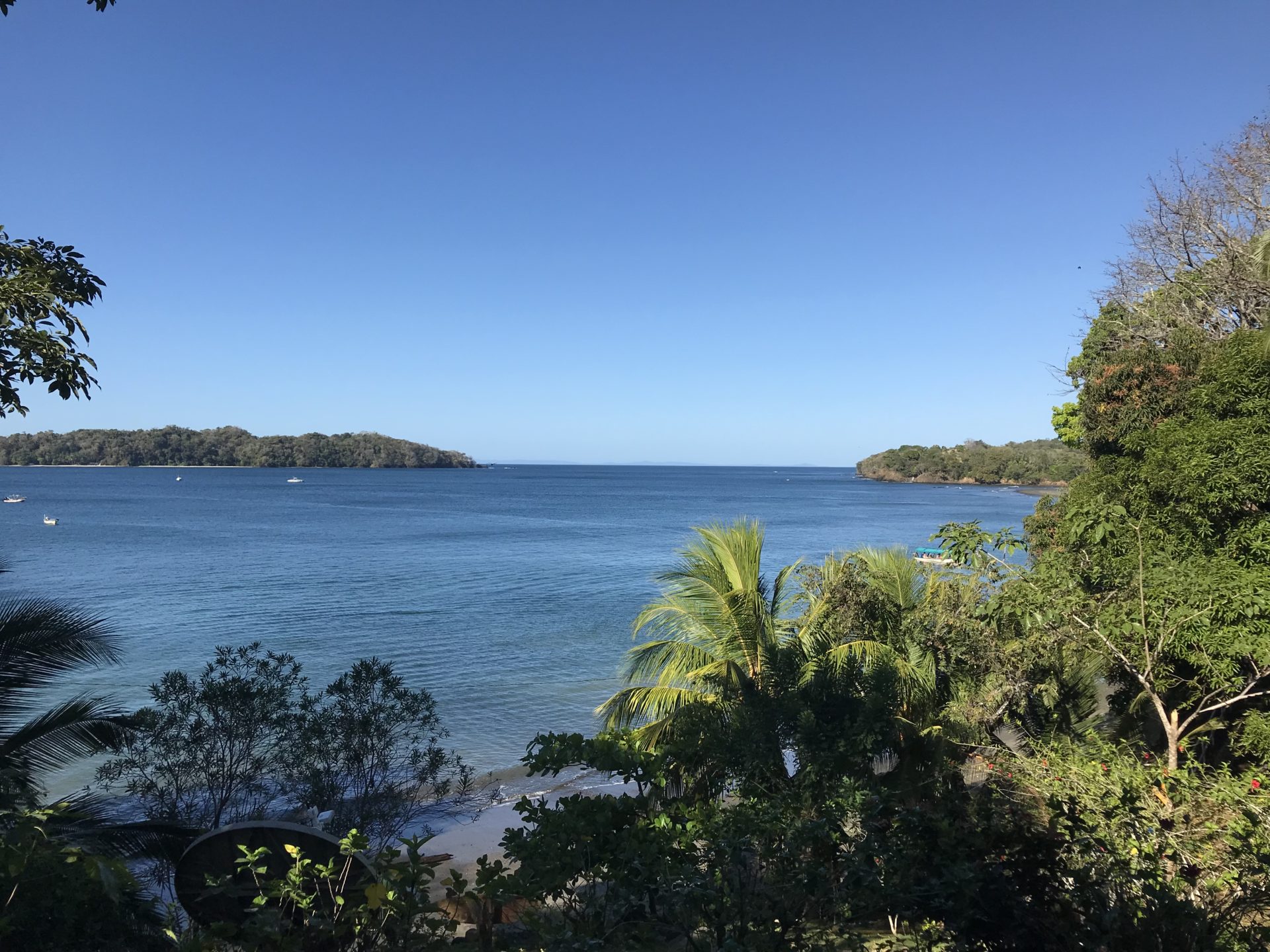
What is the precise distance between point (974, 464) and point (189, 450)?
529 ft

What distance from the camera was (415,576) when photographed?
3703 cm

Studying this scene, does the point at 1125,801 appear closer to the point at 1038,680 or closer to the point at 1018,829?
the point at 1018,829

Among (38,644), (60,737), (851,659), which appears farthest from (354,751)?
(851,659)

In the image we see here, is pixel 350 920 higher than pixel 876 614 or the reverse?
the reverse

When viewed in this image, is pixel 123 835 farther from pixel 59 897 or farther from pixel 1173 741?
pixel 1173 741

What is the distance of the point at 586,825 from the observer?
4.46 metres

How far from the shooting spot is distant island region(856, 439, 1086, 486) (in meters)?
138

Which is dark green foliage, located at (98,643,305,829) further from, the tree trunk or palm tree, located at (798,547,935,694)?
the tree trunk

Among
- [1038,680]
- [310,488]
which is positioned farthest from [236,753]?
[310,488]

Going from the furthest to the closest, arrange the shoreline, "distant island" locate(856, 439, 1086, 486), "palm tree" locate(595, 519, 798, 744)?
1. "distant island" locate(856, 439, 1086, 486)
2. the shoreline
3. "palm tree" locate(595, 519, 798, 744)

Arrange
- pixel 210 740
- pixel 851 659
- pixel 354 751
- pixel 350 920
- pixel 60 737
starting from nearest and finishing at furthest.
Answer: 1. pixel 350 920
2. pixel 60 737
3. pixel 851 659
4. pixel 210 740
5. pixel 354 751

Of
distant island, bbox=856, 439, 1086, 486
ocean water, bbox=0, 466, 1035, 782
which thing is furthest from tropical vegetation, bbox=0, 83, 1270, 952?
distant island, bbox=856, 439, 1086, 486

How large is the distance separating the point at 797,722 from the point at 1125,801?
2796mm

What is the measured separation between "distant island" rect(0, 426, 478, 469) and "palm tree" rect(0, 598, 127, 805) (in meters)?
184
